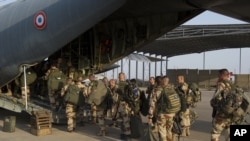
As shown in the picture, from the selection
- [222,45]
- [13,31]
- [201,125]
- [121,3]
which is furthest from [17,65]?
[222,45]

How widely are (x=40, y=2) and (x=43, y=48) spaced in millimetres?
1321

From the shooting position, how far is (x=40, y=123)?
912 centimetres

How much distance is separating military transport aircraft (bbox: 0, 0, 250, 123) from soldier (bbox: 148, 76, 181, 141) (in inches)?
90.2

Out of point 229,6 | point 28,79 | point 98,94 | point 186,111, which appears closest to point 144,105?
point 186,111

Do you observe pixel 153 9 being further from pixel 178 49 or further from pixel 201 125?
pixel 178 49

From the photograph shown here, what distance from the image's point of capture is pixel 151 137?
7801 millimetres

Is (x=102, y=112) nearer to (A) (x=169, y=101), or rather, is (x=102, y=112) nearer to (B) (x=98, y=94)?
(B) (x=98, y=94)

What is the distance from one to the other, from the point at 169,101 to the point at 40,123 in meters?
3.73

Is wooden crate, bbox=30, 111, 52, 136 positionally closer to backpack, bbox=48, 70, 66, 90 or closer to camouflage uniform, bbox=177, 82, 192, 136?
backpack, bbox=48, 70, 66, 90

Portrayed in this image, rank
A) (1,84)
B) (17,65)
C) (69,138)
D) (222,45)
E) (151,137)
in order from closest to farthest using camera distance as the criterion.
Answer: (151,137) → (69,138) → (17,65) → (1,84) → (222,45)

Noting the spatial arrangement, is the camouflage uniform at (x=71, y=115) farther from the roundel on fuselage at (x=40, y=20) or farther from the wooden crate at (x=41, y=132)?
the roundel on fuselage at (x=40, y=20)

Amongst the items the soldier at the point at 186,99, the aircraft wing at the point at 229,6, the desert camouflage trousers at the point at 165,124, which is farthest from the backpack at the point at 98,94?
the aircraft wing at the point at 229,6

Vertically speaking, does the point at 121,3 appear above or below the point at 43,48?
above

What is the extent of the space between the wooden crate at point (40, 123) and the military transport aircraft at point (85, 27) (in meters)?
0.96
